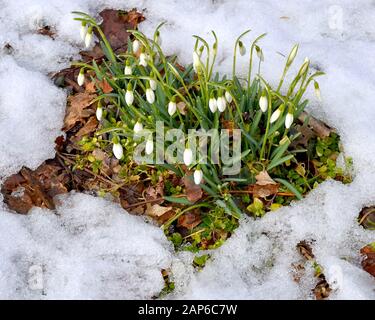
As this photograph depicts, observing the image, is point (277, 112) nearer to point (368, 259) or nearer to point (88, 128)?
point (368, 259)

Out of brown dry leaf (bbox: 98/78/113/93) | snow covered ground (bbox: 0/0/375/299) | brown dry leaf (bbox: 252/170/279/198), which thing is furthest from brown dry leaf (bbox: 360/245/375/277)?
brown dry leaf (bbox: 98/78/113/93)

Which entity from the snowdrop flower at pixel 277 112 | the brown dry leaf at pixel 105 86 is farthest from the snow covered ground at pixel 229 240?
the snowdrop flower at pixel 277 112

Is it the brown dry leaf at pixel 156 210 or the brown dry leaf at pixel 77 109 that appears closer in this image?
the brown dry leaf at pixel 156 210

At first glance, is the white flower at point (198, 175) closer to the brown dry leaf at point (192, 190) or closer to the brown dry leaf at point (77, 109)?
the brown dry leaf at point (192, 190)

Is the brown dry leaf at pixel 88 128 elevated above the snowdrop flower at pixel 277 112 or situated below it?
below

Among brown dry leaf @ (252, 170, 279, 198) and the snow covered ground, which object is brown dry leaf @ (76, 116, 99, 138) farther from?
brown dry leaf @ (252, 170, 279, 198)

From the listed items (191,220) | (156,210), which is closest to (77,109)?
(156,210)
